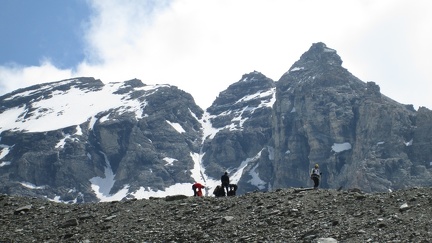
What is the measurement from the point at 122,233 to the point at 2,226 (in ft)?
22.2

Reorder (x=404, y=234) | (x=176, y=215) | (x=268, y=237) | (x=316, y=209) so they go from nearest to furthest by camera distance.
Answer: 1. (x=404, y=234)
2. (x=268, y=237)
3. (x=316, y=209)
4. (x=176, y=215)

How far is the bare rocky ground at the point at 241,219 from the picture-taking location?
76.4 ft

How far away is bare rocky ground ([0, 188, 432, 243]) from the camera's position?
23.3 meters

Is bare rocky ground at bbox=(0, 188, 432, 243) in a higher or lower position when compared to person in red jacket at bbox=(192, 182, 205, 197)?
lower

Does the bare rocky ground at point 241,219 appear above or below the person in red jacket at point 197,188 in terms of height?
below

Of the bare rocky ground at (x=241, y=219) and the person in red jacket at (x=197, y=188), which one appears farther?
the person in red jacket at (x=197, y=188)

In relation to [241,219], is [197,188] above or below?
above

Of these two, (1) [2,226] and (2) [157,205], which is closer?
(1) [2,226]

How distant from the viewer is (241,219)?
2744 centimetres

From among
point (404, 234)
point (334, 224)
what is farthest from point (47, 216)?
point (404, 234)

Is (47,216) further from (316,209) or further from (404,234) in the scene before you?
(404,234)

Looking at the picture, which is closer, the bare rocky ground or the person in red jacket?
the bare rocky ground

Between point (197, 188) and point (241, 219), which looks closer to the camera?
point (241, 219)

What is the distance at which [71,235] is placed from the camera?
90.9 feet
